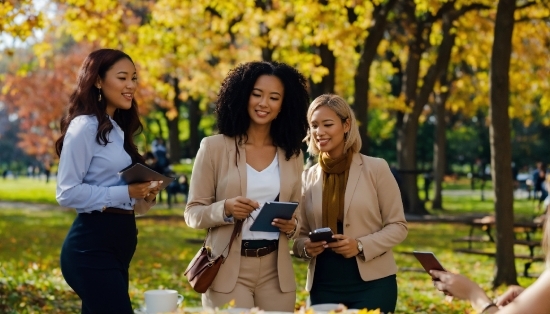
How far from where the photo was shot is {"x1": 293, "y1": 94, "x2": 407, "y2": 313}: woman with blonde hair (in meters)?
5.61

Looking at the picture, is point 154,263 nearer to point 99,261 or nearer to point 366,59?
point 366,59

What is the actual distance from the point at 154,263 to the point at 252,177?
31.5ft

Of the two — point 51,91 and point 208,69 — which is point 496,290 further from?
point 51,91

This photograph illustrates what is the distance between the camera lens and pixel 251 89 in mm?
5535

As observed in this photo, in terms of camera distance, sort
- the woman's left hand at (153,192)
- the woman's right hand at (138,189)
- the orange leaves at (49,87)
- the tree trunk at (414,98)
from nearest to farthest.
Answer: the woman's right hand at (138,189), the woman's left hand at (153,192), the tree trunk at (414,98), the orange leaves at (49,87)

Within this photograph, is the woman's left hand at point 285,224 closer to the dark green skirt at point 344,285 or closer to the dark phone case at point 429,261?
the dark green skirt at point 344,285

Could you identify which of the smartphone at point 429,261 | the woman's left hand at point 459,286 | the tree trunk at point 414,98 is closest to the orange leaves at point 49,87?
the tree trunk at point 414,98

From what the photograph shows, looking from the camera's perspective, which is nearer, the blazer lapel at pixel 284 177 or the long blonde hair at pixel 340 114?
the blazer lapel at pixel 284 177

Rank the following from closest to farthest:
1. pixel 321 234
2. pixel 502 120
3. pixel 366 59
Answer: pixel 321 234 < pixel 502 120 < pixel 366 59

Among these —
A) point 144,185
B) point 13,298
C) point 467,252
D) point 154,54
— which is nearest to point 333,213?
point 144,185

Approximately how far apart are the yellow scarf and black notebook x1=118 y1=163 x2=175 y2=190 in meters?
1.13

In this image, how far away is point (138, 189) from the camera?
491 cm

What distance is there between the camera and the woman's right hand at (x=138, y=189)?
16.1 ft

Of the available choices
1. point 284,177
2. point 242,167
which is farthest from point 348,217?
point 242,167
